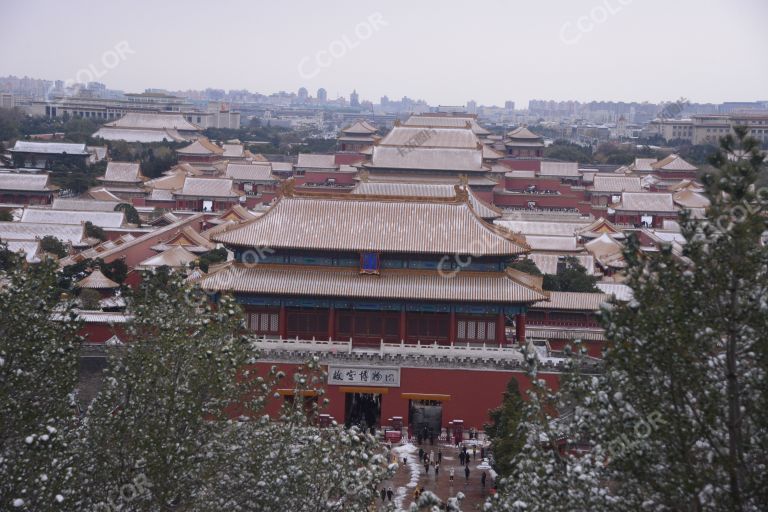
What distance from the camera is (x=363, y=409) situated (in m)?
26.9

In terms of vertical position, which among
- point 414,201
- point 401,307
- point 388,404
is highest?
point 414,201

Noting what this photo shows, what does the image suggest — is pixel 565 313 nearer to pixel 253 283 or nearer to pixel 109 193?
pixel 253 283

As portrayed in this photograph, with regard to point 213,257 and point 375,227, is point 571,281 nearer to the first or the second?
point 375,227

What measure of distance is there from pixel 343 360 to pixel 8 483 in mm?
13936

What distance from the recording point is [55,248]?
4191 cm

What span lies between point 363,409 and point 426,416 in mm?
1623

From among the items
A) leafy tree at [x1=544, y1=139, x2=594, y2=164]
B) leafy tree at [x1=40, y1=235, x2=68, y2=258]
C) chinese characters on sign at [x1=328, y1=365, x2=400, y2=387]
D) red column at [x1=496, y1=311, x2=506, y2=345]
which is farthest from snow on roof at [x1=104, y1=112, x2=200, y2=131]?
chinese characters on sign at [x1=328, y1=365, x2=400, y2=387]

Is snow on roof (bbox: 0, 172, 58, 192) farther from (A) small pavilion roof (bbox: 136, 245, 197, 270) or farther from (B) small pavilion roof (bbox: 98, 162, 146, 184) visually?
(A) small pavilion roof (bbox: 136, 245, 197, 270)

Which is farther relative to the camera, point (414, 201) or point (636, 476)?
point (414, 201)

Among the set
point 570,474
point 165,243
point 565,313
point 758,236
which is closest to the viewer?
point 758,236

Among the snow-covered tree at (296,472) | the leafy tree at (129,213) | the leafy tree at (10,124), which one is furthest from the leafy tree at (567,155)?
the snow-covered tree at (296,472)

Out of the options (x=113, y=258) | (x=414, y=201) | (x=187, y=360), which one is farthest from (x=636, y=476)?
(x=113, y=258)

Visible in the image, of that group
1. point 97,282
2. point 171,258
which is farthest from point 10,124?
point 97,282

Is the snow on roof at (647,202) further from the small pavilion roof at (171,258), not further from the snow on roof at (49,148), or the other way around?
the snow on roof at (49,148)
